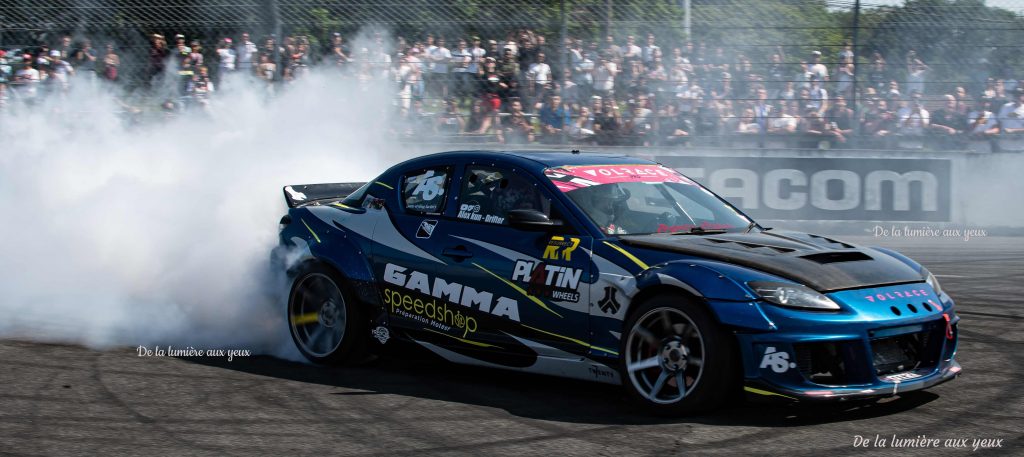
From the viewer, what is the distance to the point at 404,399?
592 cm

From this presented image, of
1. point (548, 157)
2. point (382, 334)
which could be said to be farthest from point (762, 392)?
point (382, 334)

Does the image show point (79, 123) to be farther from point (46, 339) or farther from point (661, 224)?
point (661, 224)

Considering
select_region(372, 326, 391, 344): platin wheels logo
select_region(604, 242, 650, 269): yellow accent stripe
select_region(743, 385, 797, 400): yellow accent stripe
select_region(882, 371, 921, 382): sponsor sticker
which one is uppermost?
select_region(604, 242, 650, 269): yellow accent stripe

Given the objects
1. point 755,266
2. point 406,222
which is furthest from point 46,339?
point 755,266

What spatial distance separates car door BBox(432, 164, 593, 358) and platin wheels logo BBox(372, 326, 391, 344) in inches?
25.9

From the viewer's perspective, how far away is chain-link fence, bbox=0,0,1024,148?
14297mm

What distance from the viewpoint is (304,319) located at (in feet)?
23.5

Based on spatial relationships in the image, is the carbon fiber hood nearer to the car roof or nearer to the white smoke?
the car roof

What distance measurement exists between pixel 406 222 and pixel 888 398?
9.63 ft

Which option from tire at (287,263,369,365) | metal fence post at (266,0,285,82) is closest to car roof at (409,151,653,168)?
tire at (287,263,369,365)

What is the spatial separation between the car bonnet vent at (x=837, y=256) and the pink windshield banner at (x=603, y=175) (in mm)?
1282

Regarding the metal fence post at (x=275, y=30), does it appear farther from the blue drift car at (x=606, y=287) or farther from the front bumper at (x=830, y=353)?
the front bumper at (x=830, y=353)

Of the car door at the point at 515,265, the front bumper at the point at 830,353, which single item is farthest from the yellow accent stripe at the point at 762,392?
the car door at the point at 515,265

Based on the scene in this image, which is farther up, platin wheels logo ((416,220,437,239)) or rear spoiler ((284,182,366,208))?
rear spoiler ((284,182,366,208))
